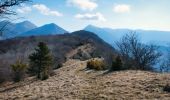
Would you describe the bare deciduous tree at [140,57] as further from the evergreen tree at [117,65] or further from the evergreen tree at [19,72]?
the evergreen tree at [19,72]

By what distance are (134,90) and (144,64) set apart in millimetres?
28572

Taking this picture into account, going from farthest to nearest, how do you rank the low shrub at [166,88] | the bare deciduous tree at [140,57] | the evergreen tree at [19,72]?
1. the bare deciduous tree at [140,57]
2. the evergreen tree at [19,72]
3. the low shrub at [166,88]

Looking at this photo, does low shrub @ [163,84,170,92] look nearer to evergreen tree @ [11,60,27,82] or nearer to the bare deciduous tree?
the bare deciduous tree

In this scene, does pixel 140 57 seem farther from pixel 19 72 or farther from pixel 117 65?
pixel 19 72

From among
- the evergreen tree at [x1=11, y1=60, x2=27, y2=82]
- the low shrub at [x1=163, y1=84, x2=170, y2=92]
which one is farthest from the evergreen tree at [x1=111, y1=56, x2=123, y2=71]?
the evergreen tree at [x1=11, y1=60, x2=27, y2=82]

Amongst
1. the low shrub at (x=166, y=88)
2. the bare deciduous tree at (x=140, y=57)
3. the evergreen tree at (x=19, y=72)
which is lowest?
the evergreen tree at (x=19, y=72)

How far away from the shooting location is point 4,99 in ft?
85.0

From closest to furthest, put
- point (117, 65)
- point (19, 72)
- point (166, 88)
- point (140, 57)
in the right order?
1. point (166, 88)
2. point (117, 65)
3. point (19, 72)
4. point (140, 57)

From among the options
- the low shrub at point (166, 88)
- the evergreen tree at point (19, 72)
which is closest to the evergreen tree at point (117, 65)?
the low shrub at point (166, 88)

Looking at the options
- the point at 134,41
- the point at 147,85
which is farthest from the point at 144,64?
the point at 147,85

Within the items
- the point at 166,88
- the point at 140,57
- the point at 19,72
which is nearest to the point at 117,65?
the point at 166,88

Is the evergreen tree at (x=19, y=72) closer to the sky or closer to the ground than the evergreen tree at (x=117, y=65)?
closer to the ground

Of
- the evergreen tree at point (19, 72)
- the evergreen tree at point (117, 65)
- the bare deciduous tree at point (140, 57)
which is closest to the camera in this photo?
the evergreen tree at point (117, 65)

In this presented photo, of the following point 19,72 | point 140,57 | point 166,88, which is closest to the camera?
point 166,88
